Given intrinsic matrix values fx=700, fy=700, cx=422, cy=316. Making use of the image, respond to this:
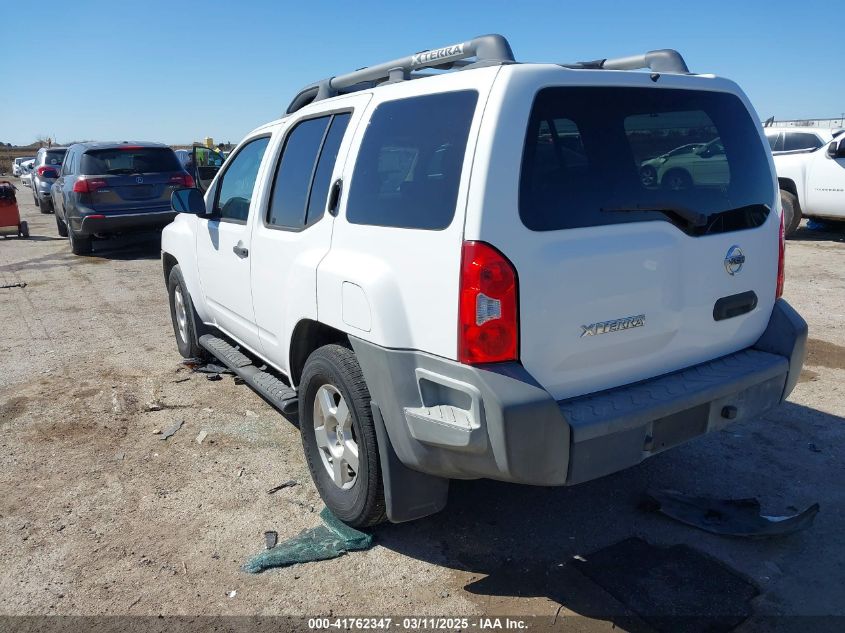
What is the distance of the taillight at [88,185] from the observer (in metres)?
11.6

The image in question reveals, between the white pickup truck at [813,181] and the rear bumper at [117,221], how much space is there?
34.4ft

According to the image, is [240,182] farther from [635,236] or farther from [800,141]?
[800,141]

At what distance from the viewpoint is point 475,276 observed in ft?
8.28

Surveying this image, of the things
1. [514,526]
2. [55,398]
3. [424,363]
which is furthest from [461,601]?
[55,398]

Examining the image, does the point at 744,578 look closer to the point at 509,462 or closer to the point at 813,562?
the point at 813,562

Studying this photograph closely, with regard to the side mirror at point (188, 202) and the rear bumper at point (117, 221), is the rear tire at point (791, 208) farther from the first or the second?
the side mirror at point (188, 202)

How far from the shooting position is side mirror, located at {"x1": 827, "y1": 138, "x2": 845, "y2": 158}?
11359mm

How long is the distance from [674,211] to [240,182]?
295 centimetres

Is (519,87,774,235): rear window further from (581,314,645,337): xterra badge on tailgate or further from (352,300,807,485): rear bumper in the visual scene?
(352,300,807,485): rear bumper

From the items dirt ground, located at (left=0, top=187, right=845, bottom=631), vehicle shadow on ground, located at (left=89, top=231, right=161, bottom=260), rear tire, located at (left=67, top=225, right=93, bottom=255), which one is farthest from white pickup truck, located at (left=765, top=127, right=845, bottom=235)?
rear tire, located at (left=67, top=225, right=93, bottom=255)

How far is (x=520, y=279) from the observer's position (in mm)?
2553

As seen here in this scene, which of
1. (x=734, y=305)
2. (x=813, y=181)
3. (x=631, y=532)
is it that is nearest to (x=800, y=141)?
(x=813, y=181)

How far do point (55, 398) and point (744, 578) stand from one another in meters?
4.87

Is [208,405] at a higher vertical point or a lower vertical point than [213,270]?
lower
